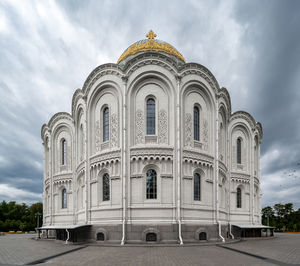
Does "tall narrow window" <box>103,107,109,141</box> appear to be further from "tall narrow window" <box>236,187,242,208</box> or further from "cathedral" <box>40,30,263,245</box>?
"tall narrow window" <box>236,187,242,208</box>

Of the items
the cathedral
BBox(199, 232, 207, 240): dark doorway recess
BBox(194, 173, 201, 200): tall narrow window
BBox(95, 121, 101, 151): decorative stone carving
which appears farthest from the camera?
BBox(95, 121, 101, 151): decorative stone carving

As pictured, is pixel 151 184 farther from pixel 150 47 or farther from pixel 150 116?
pixel 150 47

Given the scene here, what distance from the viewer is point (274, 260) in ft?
47.6

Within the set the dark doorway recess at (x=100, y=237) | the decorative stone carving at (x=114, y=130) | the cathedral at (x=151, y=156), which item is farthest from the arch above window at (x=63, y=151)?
the dark doorway recess at (x=100, y=237)

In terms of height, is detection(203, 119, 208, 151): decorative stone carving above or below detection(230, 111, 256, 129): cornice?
below

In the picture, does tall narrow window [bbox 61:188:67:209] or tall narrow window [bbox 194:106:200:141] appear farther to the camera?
tall narrow window [bbox 61:188:67:209]

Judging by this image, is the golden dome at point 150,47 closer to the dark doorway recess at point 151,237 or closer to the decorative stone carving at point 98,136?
the decorative stone carving at point 98,136

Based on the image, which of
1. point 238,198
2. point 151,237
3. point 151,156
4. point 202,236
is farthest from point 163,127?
point 238,198

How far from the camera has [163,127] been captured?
2550cm

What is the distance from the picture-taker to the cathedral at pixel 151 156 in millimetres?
23734

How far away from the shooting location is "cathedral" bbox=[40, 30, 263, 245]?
2373 cm

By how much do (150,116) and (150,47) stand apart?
35.5 feet

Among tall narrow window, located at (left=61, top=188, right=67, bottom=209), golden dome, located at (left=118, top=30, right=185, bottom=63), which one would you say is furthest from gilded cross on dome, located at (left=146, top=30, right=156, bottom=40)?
tall narrow window, located at (left=61, top=188, right=67, bottom=209)

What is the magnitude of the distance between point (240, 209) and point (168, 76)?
64.8ft
